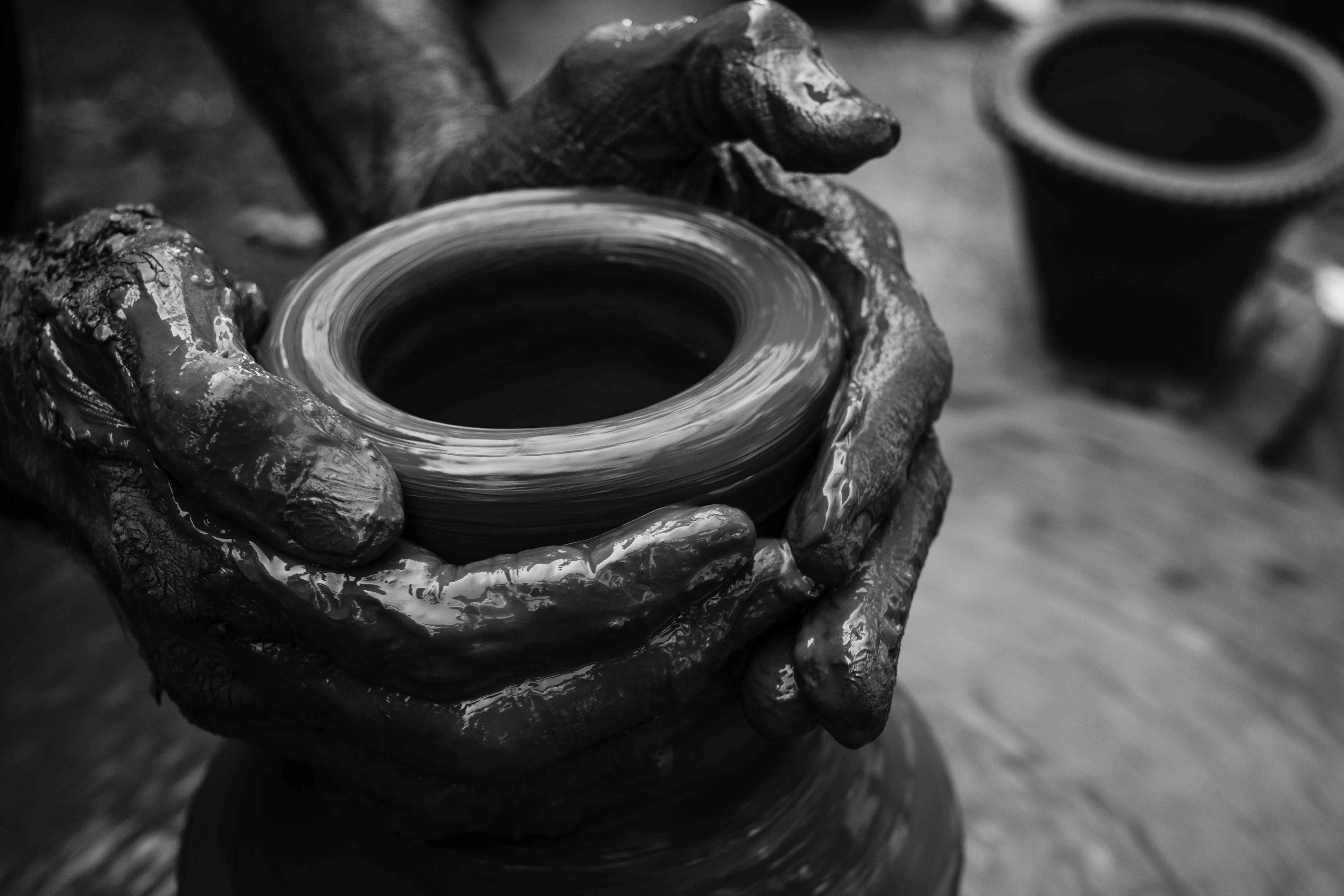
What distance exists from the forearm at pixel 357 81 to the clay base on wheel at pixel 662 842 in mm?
725

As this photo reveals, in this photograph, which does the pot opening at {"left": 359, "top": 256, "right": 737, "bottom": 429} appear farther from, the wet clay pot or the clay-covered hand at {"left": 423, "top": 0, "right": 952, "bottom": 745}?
the clay-covered hand at {"left": 423, "top": 0, "right": 952, "bottom": 745}

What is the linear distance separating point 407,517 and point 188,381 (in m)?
0.16

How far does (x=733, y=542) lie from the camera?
756mm

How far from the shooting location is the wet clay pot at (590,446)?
78 cm

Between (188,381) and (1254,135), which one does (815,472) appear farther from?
(1254,135)

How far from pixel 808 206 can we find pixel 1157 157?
9.08ft

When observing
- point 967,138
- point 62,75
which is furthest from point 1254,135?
point 62,75

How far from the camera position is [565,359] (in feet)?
3.39

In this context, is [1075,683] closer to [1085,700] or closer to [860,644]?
[1085,700]

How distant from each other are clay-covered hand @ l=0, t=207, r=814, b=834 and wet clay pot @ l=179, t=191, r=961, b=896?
0.04m

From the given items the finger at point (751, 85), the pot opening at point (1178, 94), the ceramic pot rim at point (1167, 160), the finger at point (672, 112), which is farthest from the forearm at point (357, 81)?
the pot opening at point (1178, 94)

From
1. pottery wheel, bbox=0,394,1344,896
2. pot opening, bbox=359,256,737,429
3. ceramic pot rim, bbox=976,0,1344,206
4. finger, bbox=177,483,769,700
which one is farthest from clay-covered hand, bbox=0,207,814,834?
ceramic pot rim, bbox=976,0,1344,206

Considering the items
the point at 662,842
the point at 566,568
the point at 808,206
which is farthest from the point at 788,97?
the point at 662,842

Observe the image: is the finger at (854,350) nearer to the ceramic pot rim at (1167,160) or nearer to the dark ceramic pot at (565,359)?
the dark ceramic pot at (565,359)
